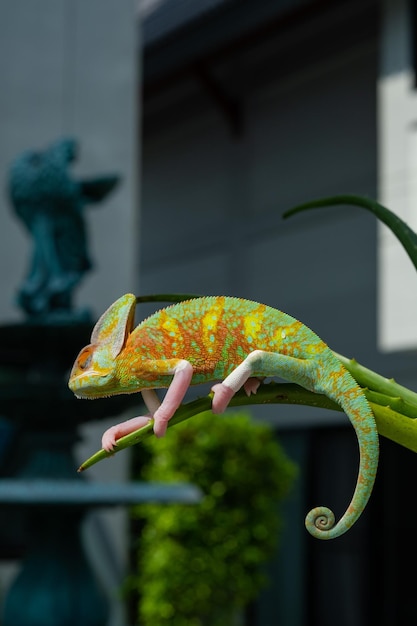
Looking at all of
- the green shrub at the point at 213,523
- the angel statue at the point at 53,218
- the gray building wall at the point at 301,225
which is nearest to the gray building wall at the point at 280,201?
the gray building wall at the point at 301,225

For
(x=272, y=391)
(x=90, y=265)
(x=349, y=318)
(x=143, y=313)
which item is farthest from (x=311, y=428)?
(x=272, y=391)

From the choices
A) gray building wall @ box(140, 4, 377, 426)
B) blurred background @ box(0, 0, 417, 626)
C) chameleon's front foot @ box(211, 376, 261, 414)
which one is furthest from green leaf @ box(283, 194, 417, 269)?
gray building wall @ box(140, 4, 377, 426)

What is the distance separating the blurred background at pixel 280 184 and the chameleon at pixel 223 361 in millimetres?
9707

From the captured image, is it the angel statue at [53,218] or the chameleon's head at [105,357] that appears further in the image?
the angel statue at [53,218]

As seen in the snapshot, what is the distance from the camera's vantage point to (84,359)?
0.97 meters

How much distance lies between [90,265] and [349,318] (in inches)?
172

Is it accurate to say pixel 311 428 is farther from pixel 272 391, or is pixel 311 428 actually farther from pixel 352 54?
pixel 272 391

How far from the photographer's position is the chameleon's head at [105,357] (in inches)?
36.5

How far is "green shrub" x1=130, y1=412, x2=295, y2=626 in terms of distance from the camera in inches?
430

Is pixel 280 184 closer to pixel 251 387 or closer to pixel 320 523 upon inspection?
pixel 251 387

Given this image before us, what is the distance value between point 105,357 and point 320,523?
0.22 metres

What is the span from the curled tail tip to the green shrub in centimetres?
1006

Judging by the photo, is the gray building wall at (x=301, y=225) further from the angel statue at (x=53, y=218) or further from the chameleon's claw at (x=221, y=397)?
the chameleon's claw at (x=221, y=397)

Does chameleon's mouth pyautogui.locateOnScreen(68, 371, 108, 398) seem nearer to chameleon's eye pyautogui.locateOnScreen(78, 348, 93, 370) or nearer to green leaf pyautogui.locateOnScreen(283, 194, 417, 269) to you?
chameleon's eye pyautogui.locateOnScreen(78, 348, 93, 370)
